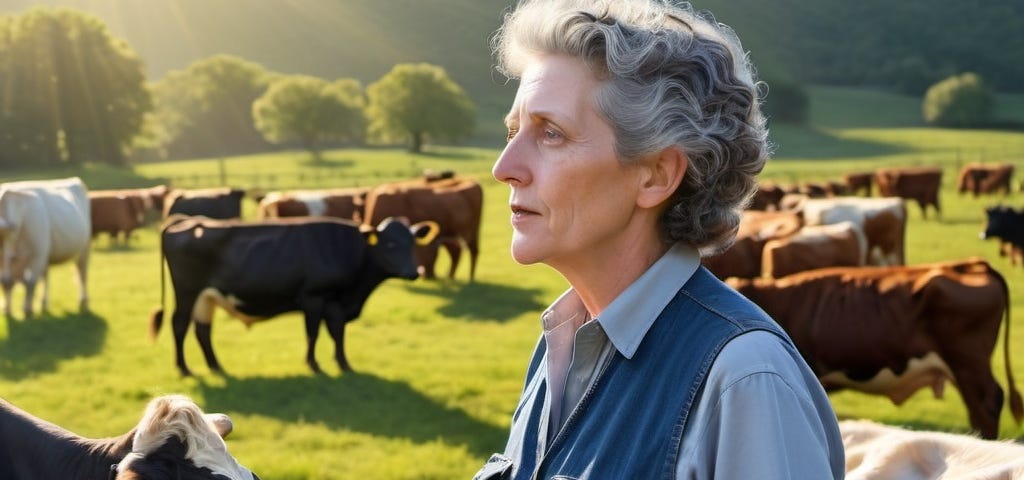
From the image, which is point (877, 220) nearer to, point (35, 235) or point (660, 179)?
point (35, 235)

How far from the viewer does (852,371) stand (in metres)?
7.70

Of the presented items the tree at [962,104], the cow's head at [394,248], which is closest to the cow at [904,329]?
the cow's head at [394,248]

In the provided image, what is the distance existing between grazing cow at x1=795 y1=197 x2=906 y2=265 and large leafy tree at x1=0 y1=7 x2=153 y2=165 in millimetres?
41015

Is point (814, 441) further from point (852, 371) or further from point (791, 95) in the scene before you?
point (791, 95)

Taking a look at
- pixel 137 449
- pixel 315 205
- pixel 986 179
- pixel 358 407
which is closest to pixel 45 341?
pixel 358 407

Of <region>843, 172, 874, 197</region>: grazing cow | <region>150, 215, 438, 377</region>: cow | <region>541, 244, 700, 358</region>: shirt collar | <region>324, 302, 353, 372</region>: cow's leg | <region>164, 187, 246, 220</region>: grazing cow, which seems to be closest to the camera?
<region>541, 244, 700, 358</region>: shirt collar

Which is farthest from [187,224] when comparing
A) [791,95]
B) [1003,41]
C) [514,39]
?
[1003,41]

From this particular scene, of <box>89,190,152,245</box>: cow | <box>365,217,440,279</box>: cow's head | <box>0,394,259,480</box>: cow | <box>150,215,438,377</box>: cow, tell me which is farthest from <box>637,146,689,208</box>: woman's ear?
<box>89,190,152,245</box>: cow

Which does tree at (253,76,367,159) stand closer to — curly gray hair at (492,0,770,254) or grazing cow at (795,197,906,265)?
grazing cow at (795,197,906,265)

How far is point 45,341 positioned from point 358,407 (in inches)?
194

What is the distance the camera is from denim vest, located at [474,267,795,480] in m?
1.57

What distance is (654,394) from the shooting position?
162 cm

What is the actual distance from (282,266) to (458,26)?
112 m

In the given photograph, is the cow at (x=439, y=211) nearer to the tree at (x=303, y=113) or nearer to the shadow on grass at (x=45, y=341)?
the shadow on grass at (x=45, y=341)
